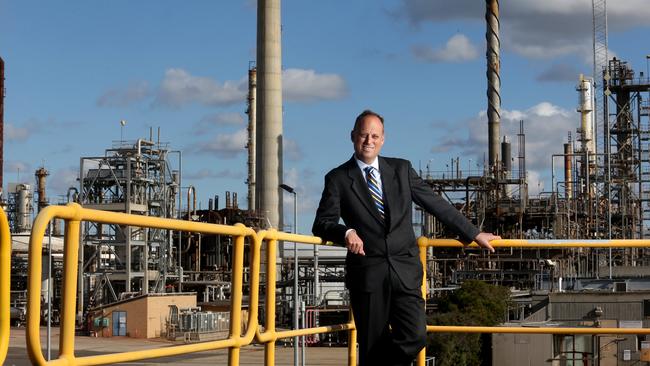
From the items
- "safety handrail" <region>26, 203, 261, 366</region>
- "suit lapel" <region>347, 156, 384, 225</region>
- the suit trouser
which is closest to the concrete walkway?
"safety handrail" <region>26, 203, 261, 366</region>

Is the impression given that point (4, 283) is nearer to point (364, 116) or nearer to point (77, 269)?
point (77, 269)

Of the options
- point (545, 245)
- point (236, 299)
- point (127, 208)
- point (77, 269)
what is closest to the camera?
point (77, 269)

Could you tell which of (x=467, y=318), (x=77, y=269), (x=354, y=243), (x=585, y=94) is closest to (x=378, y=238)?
(x=354, y=243)

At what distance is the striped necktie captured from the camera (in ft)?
17.7

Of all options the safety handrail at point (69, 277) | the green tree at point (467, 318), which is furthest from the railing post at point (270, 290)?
the green tree at point (467, 318)

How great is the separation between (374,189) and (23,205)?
81.5 meters

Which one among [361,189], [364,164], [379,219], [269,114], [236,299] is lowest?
[236,299]

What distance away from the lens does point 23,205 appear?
8306 cm

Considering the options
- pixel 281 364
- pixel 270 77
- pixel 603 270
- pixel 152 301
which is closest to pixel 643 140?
pixel 603 270

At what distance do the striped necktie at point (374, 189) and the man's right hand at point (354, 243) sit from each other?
13.0 inches

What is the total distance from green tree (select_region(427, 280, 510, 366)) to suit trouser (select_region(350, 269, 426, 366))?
27.0m

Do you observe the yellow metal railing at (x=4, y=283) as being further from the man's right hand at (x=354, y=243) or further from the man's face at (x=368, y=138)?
the man's face at (x=368, y=138)

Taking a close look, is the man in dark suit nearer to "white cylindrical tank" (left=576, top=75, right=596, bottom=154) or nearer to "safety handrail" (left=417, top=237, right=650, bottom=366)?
"safety handrail" (left=417, top=237, right=650, bottom=366)

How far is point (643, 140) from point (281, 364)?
58.3m
